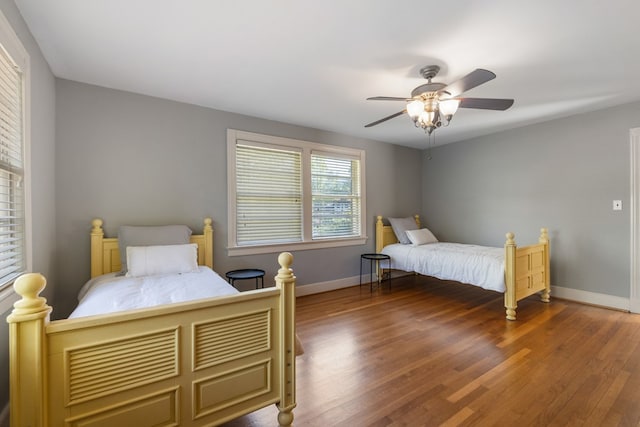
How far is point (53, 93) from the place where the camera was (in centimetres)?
253

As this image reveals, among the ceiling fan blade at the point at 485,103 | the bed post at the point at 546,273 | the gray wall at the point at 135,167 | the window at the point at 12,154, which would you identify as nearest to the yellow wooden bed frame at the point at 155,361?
the window at the point at 12,154

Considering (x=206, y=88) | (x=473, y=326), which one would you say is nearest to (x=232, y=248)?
(x=206, y=88)

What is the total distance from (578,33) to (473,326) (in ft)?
8.18

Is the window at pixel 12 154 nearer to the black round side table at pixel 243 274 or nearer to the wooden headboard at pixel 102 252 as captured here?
the wooden headboard at pixel 102 252

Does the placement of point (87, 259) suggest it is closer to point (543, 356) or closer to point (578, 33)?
point (543, 356)

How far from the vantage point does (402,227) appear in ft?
15.7

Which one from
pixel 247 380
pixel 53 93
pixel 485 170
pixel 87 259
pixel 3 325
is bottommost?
pixel 247 380

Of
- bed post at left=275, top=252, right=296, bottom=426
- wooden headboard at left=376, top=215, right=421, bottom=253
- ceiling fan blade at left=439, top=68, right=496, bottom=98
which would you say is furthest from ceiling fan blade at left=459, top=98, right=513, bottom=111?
wooden headboard at left=376, top=215, right=421, bottom=253

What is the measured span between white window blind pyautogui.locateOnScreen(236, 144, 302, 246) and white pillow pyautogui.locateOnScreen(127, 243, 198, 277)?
90 centimetres

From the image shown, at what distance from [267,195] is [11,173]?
7.64 ft

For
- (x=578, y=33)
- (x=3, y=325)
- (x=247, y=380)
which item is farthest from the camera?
(x=578, y=33)

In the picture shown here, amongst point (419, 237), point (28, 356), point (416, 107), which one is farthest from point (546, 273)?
point (28, 356)

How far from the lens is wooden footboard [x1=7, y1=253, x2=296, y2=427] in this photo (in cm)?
99

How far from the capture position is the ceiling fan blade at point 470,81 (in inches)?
74.6
